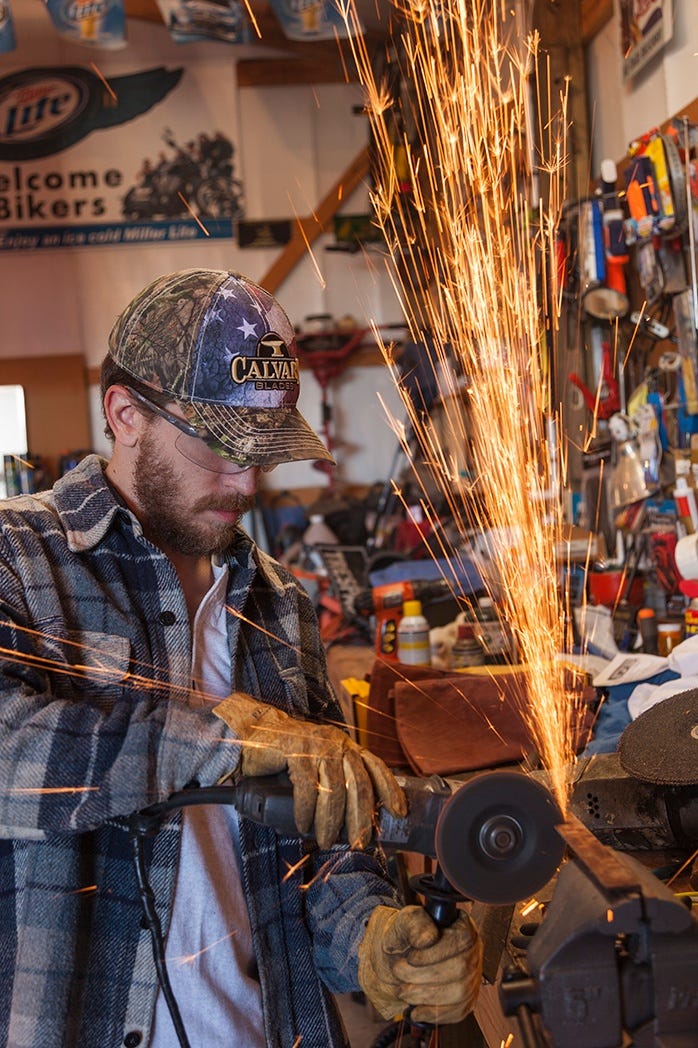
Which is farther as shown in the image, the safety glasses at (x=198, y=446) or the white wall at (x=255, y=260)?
the white wall at (x=255, y=260)

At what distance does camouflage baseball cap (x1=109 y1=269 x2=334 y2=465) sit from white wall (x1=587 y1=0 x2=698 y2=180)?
2.52 meters

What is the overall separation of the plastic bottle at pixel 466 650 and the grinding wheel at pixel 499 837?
2206 millimetres

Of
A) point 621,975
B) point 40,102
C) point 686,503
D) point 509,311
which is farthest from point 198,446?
point 40,102

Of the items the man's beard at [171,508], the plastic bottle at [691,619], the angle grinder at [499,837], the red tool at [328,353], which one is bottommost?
the plastic bottle at [691,619]

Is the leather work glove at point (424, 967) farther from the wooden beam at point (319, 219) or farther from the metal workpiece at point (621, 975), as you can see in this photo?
the wooden beam at point (319, 219)

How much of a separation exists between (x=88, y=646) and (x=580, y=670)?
1.73 meters

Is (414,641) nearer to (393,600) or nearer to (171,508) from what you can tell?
(393,600)

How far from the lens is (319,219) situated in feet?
29.0

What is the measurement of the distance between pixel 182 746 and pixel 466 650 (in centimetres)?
225

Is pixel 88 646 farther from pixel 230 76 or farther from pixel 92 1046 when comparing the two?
pixel 230 76

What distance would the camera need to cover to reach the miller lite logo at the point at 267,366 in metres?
1.72

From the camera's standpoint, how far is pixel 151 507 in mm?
1828

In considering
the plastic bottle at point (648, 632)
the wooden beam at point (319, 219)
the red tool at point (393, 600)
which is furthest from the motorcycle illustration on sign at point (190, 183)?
the plastic bottle at point (648, 632)

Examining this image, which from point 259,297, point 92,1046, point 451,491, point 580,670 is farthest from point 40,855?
point 451,491
